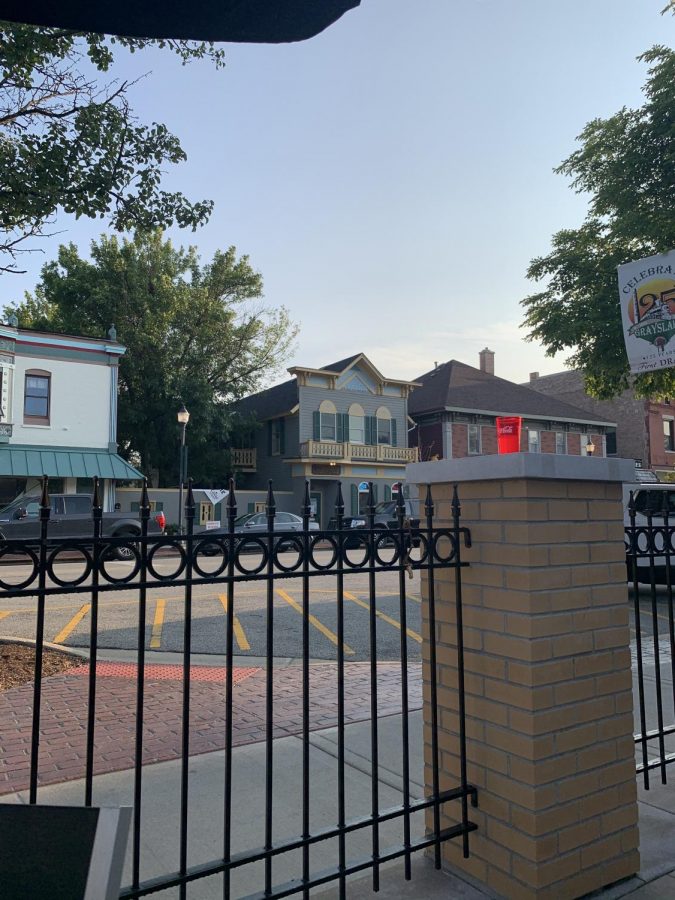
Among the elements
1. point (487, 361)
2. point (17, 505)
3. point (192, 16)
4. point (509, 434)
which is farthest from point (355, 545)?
point (487, 361)

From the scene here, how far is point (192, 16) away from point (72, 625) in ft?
31.2

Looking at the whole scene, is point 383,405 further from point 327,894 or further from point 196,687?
point 327,894

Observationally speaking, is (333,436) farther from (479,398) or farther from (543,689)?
(543,689)

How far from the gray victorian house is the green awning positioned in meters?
10.2

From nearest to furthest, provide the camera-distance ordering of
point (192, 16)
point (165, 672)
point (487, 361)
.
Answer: point (192, 16) < point (165, 672) < point (487, 361)

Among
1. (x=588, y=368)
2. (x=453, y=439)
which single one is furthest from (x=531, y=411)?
(x=588, y=368)

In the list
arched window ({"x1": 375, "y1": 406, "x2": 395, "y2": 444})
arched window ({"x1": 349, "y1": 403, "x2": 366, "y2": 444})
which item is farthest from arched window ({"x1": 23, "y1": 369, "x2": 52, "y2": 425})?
arched window ({"x1": 375, "y1": 406, "x2": 395, "y2": 444})

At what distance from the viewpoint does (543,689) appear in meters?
2.56

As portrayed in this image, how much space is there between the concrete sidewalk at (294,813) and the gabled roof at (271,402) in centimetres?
2976

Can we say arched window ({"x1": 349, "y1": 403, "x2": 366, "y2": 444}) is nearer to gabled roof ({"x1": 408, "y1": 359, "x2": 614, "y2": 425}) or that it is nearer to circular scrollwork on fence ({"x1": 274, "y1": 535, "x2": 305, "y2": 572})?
gabled roof ({"x1": 408, "y1": 359, "x2": 614, "y2": 425})

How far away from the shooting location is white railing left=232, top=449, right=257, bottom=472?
119ft

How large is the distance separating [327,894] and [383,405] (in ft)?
110

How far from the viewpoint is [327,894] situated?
2.69 metres

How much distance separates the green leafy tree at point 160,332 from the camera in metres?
31.8
